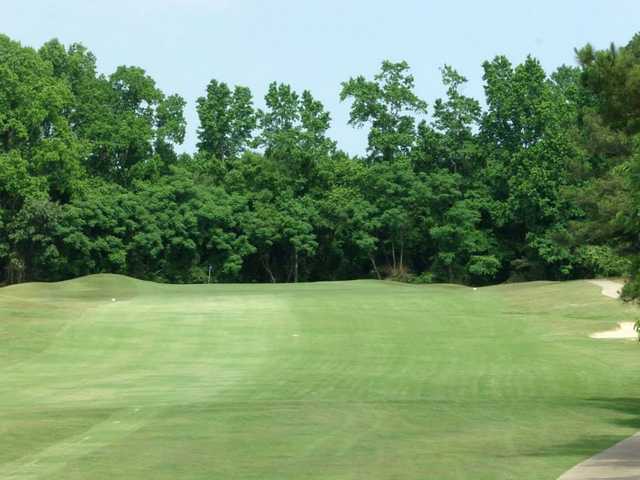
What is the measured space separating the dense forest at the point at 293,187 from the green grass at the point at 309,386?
23513 mm

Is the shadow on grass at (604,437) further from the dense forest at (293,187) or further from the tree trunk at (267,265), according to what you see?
the tree trunk at (267,265)

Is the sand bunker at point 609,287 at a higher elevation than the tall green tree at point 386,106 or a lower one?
lower

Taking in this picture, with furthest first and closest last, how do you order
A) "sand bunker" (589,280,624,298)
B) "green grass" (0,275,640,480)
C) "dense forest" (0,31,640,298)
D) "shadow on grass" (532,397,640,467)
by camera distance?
"dense forest" (0,31,640,298) < "sand bunker" (589,280,624,298) < "shadow on grass" (532,397,640,467) < "green grass" (0,275,640,480)

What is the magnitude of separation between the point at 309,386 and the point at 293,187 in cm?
6091

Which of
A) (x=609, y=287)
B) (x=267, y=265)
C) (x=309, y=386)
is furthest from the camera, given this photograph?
(x=267, y=265)

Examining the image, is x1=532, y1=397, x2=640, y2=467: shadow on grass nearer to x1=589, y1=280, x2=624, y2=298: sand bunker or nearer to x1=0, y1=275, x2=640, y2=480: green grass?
x1=0, y1=275, x2=640, y2=480: green grass

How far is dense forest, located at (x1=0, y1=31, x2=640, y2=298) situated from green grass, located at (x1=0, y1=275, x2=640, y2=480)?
77.1 ft

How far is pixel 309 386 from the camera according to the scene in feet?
86.3

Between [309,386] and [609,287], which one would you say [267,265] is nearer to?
[609,287]

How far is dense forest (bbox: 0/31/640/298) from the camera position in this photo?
78.9 m

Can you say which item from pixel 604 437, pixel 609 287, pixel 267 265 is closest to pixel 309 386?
pixel 604 437

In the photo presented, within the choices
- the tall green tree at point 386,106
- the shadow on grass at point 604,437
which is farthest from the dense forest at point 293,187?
the shadow on grass at point 604,437

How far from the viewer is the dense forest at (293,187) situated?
78.9 meters

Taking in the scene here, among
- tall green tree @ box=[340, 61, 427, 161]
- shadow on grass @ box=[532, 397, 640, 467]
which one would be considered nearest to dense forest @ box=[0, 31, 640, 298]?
tall green tree @ box=[340, 61, 427, 161]
